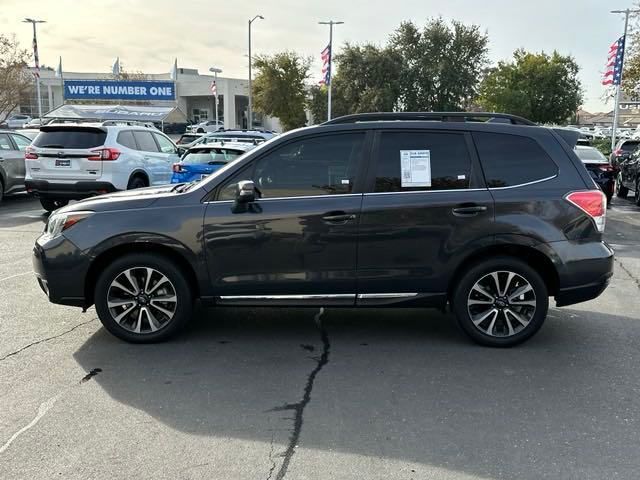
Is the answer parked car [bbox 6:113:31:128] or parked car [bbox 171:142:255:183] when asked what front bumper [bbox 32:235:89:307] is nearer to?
parked car [bbox 171:142:255:183]

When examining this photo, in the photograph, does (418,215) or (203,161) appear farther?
(203,161)

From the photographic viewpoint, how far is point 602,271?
16.3 ft

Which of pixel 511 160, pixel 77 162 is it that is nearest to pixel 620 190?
pixel 511 160

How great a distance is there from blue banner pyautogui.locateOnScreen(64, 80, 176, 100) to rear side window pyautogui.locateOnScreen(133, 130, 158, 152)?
77.9ft

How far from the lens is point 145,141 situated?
1275 cm

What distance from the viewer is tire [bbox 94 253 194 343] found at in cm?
491

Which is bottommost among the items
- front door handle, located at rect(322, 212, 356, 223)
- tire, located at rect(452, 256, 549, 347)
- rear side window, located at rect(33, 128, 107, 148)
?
tire, located at rect(452, 256, 549, 347)

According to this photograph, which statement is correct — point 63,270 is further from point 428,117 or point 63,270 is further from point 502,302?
point 502,302

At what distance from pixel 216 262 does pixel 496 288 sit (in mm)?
2324

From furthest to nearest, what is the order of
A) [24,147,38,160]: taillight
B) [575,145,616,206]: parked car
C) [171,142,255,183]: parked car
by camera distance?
[575,145,616,206]: parked car
[171,142,255,183]: parked car
[24,147,38,160]: taillight

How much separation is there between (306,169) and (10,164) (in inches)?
452

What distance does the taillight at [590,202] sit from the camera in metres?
4.88

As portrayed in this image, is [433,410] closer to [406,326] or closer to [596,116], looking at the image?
[406,326]

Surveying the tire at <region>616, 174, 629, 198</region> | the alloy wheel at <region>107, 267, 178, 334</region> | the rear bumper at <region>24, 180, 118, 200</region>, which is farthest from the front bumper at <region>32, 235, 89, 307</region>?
the tire at <region>616, 174, 629, 198</region>
